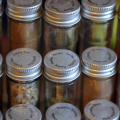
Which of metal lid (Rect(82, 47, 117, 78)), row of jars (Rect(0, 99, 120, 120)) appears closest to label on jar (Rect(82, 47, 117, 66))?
metal lid (Rect(82, 47, 117, 78))

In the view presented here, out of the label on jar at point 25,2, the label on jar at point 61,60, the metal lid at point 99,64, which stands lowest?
the metal lid at point 99,64

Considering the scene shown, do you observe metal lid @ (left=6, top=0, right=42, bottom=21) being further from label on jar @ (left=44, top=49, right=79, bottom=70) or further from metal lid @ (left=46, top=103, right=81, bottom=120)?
metal lid @ (left=46, top=103, right=81, bottom=120)

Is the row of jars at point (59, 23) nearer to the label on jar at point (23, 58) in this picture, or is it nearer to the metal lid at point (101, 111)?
the label on jar at point (23, 58)

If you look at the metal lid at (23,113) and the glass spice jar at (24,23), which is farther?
the glass spice jar at (24,23)

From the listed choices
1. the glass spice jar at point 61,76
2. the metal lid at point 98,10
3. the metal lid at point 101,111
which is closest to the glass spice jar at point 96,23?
the metal lid at point 98,10

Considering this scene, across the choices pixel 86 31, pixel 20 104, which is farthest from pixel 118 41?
pixel 20 104

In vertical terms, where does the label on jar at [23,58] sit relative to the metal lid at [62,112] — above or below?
above

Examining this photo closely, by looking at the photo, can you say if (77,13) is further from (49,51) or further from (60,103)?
(60,103)
